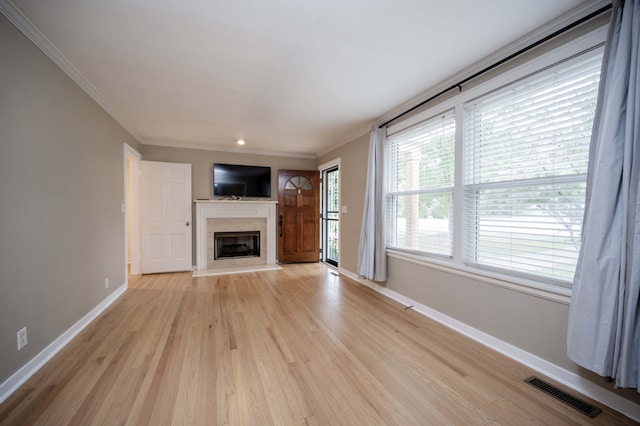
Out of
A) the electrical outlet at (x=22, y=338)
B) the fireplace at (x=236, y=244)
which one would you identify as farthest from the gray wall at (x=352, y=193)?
the electrical outlet at (x=22, y=338)

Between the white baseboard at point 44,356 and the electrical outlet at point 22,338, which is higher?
the electrical outlet at point 22,338

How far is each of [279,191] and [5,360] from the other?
4354 mm

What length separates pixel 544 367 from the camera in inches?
73.4

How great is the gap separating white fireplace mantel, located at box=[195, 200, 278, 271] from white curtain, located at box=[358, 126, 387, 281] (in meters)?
2.54

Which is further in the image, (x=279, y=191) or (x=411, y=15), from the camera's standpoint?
(x=279, y=191)

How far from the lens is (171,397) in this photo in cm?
160

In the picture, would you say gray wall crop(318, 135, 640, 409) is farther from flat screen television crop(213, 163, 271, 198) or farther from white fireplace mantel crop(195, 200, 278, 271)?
flat screen television crop(213, 163, 271, 198)

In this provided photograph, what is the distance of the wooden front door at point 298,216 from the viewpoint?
562 centimetres

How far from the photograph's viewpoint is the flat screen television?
5195 mm

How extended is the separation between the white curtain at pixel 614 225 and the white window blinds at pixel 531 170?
206mm

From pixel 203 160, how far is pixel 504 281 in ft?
17.2

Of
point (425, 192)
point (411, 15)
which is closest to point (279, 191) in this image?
point (425, 192)

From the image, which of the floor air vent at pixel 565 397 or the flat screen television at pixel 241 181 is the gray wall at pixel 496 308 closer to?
the floor air vent at pixel 565 397

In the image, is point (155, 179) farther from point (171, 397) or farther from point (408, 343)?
point (408, 343)
